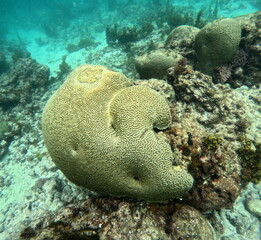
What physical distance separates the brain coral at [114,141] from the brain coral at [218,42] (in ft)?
11.3

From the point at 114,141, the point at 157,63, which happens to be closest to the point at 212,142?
the point at 114,141

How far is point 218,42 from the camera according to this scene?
215 inches

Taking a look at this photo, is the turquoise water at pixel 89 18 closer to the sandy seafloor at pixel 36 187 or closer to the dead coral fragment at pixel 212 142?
the sandy seafloor at pixel 36 187

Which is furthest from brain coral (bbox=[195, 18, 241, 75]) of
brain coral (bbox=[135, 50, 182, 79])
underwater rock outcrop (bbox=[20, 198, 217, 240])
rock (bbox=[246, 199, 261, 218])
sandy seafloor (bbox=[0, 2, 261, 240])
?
underwater rock outcrop (bbox=[20, 198, 217, 240])

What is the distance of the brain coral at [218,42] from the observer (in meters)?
5.39

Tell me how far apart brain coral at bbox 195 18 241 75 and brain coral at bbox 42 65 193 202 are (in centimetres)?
346

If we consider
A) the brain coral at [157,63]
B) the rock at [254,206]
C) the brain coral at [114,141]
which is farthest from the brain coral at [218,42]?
the rock at [254,206]

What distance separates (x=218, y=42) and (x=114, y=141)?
182 inches

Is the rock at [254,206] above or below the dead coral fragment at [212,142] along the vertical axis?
below

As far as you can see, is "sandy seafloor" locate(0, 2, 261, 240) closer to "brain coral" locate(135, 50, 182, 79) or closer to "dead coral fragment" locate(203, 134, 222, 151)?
"dead coral fragment" locate(203, 134, 222, 151)

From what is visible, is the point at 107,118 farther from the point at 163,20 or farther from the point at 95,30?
the point at 95,30

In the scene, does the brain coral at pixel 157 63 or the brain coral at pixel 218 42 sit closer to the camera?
the brain coral at pixel 157 63

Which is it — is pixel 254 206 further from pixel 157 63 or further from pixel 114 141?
Result: pixel 157 63

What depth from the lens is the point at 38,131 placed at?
8.08 metres
